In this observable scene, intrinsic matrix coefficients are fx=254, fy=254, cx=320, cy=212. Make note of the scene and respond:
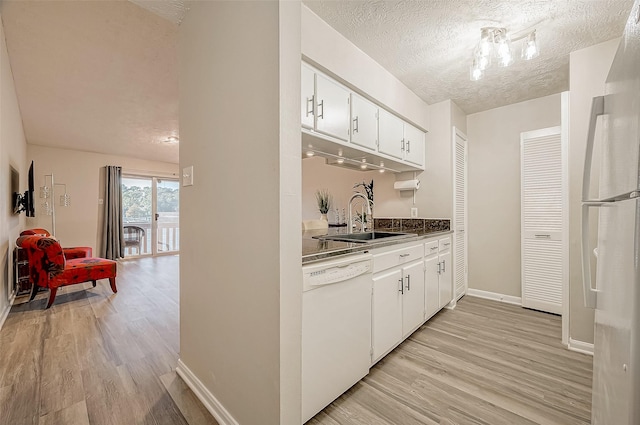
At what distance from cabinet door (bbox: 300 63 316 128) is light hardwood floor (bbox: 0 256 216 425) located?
1798 millimetres

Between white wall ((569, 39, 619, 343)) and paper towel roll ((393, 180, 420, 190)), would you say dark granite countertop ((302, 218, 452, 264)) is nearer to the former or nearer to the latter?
paper towel roll ((393, 180, 420, 190))

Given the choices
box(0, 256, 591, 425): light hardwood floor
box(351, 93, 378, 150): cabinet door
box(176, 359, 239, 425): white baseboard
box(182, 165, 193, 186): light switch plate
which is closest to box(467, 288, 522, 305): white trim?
box(0, 256, 591, 425): light hardwood floor

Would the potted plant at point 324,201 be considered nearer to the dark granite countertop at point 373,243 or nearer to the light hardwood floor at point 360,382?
the dark granite countertop at point 373,243

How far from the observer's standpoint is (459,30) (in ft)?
6.03

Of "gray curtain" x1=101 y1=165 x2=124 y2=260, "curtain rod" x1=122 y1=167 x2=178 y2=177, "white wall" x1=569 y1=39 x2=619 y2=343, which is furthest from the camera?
"curtain rod" x1=122 y1=167 x2=178 y2=177

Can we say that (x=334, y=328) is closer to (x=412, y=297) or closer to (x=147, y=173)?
(x=412, y=297)

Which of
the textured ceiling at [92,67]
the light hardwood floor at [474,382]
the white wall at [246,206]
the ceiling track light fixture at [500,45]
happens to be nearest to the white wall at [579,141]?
the light hardwood floor at [474,382]

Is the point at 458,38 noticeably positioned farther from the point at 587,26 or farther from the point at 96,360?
the point at 96,360

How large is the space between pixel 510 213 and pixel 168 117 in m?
4.69

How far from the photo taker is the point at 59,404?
56.7 inches

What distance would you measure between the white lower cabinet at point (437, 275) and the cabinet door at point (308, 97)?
5.10 ft

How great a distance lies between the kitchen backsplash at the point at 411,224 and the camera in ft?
9.82

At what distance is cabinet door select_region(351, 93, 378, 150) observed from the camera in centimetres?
208

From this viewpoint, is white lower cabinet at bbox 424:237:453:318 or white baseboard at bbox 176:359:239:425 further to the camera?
white lower cabinet at bbox 424:237:453:318
